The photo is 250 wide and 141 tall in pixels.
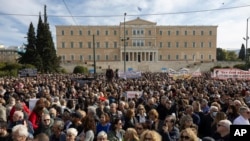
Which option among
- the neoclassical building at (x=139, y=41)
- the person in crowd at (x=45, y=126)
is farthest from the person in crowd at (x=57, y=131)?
the neoclassical building at (x=139, y=41)

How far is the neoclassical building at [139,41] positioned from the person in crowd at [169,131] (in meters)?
74.8

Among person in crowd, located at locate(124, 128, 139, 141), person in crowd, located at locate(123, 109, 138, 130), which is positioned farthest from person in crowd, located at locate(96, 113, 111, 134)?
person in crowd, located at locate(124, 128, 139, 141)

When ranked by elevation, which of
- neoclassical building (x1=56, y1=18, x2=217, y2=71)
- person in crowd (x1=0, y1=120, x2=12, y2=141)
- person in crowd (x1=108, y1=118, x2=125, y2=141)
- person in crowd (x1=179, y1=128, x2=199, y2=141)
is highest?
neoclassical building (x1=56, y1=18, x2=217, y2=71)

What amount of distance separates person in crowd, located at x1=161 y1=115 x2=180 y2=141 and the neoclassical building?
245ft

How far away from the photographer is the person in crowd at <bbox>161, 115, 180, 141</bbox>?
15.9 ft

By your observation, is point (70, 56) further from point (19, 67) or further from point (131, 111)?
point (131, 111)

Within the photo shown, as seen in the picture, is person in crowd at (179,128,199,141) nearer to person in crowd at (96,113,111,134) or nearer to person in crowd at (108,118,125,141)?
person in crowd at (108,118,125,141)

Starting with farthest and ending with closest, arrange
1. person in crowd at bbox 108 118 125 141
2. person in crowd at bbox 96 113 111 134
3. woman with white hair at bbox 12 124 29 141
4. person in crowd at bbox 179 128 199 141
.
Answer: person in crowd at bbox 96 113 111 134
person in crowd at bbox 108 118 125 141
woman with white hair at bbox 12 124 29 141
person in crowd at bbox 179 128 199 141

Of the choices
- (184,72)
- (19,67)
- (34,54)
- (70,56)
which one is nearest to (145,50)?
(70,56)

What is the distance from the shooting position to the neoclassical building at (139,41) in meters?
80.7

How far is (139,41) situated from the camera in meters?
81.3

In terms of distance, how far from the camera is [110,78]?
57.7 feet

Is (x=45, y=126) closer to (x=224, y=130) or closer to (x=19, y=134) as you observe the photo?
(x=19, y=134)

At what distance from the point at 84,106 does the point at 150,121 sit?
3375mm
